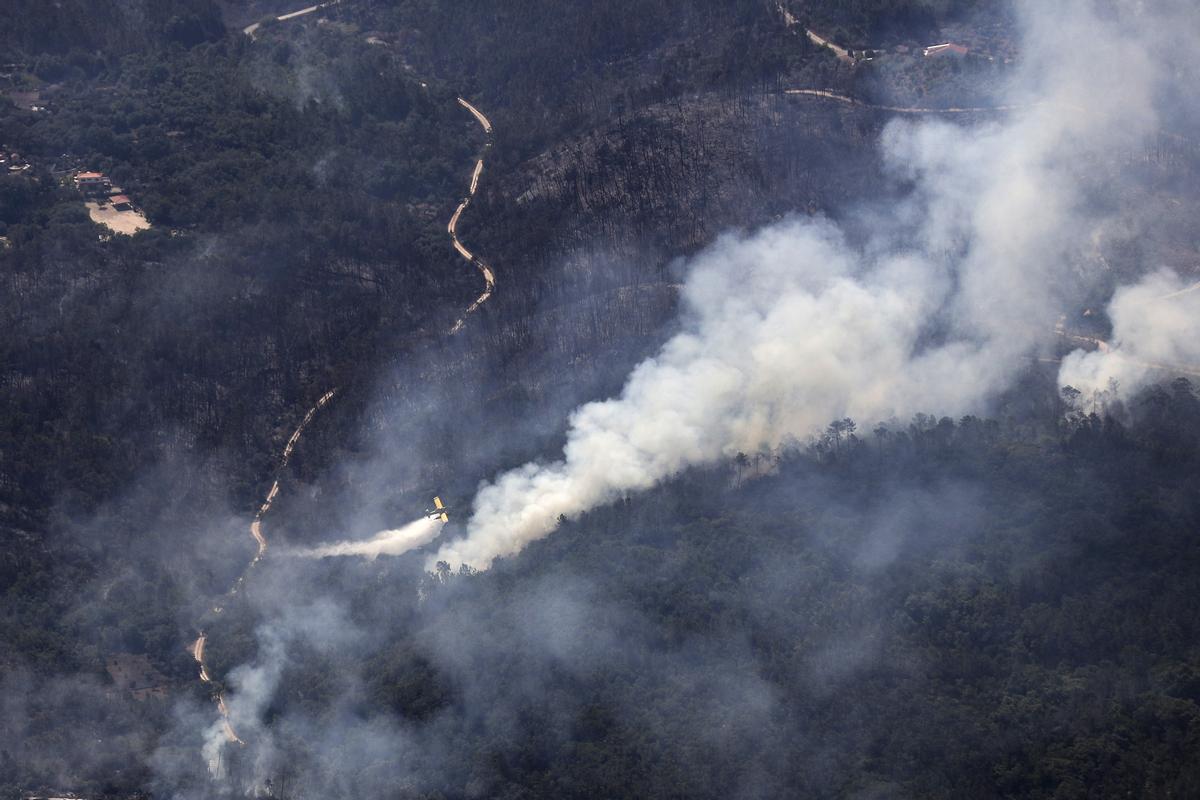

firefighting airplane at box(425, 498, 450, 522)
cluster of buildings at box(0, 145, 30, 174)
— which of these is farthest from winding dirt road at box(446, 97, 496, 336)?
cluster of buildings at box(0, 145, 30, 174)

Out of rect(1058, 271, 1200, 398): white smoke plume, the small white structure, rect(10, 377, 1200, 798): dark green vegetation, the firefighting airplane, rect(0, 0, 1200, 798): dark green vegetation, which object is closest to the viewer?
rect(10, 377, 1200, 798): dark green vegetation

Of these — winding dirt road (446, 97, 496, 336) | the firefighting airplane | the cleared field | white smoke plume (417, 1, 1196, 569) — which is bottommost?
the cleared field

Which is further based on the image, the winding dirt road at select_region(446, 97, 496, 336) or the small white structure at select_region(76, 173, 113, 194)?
the small white structure at select_region(76, 173, 113, 194)

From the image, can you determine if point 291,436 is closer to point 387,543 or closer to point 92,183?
point 387,543

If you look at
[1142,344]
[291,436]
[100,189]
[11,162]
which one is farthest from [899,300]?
[11,162]

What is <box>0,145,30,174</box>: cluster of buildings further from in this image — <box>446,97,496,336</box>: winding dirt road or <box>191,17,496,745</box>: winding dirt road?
<box>446,97,496,336</box>: winding dirt road

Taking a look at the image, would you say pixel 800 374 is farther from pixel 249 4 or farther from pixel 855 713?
pixel 249 4

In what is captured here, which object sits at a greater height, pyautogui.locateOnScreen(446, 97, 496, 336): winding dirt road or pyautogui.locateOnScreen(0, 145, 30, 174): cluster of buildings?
pyautogui.locateOnScreen(446, 97, 496, 336): winding dirt road
